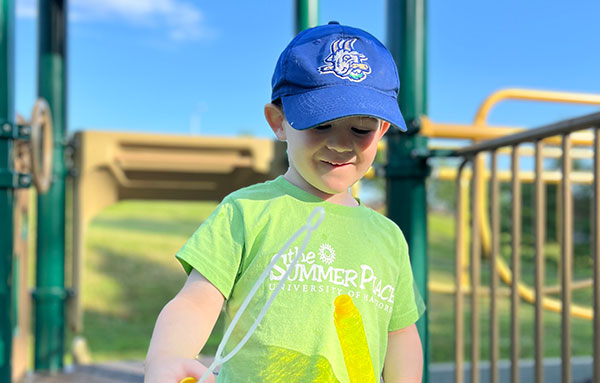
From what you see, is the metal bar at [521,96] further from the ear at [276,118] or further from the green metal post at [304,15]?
the ear at [276,118]

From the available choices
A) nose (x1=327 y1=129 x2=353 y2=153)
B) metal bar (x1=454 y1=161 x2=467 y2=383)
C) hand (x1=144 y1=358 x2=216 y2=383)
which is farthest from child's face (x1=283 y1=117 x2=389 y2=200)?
metal bar (x1=454 y1=161 x2=467 y2=383)

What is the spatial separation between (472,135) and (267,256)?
56.1 inches

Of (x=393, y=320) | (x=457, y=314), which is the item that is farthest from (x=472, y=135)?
(x=393, y=320)

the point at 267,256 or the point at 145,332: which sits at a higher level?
the point at 267,256

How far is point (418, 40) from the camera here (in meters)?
2.13

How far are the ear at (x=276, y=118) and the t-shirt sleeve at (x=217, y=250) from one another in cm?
19

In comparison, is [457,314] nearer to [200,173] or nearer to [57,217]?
[200,173]

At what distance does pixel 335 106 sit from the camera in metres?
1.00

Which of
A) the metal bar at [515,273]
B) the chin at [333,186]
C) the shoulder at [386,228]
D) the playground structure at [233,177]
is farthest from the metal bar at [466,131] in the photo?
the chin at [333,186]

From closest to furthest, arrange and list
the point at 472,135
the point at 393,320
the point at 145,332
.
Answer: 1. the point at 393,320
2. the point at 472,135
3. the point at 145,332

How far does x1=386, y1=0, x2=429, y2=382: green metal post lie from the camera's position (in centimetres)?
204

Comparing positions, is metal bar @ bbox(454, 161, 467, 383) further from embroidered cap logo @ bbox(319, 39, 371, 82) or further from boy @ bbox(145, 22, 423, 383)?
embroidered cap logo @ bbox(319, 39, 371, 82)

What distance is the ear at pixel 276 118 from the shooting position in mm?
1125

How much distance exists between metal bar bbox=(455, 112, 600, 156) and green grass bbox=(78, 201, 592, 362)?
A: 457 cm
